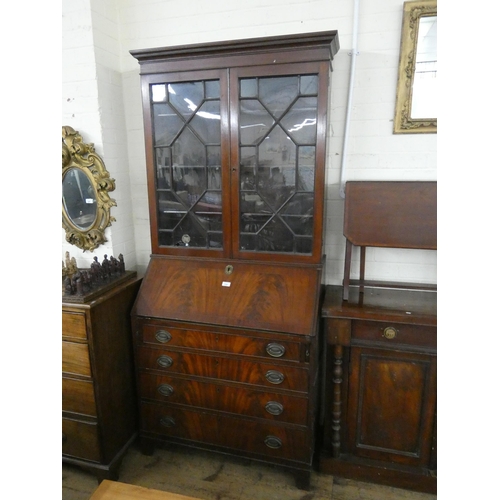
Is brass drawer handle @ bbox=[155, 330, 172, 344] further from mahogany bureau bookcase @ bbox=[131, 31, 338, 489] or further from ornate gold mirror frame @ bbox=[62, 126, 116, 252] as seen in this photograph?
ornate gold mirror frame @ bbox=[62, 126, 116, 252]

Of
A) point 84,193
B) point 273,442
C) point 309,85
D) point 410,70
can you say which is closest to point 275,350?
point 273,442

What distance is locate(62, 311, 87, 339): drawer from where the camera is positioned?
1628 millimetres

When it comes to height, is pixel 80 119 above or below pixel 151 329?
above

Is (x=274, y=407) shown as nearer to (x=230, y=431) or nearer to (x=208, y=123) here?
(x=230, y=431)

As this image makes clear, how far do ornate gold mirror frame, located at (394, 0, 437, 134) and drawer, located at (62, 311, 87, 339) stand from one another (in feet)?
5.96

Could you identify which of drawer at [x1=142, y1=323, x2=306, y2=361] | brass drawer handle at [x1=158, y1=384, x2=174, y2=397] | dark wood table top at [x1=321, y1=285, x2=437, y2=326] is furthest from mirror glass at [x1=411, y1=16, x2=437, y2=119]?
brass drawer handle at [x1=158, y1=384, x2=174, y2=397]

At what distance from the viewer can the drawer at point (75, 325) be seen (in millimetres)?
1628

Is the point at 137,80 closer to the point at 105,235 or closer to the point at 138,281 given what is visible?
the point at 105,235

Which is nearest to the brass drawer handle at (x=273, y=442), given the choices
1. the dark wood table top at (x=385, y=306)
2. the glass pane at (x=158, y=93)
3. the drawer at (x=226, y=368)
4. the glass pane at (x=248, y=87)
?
the drawer at (x=226, y=368)

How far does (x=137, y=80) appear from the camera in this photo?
6.68 ft

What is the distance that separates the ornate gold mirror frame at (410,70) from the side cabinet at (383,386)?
33.4 inches

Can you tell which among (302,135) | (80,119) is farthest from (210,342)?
(80,119)

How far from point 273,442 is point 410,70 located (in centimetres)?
195
